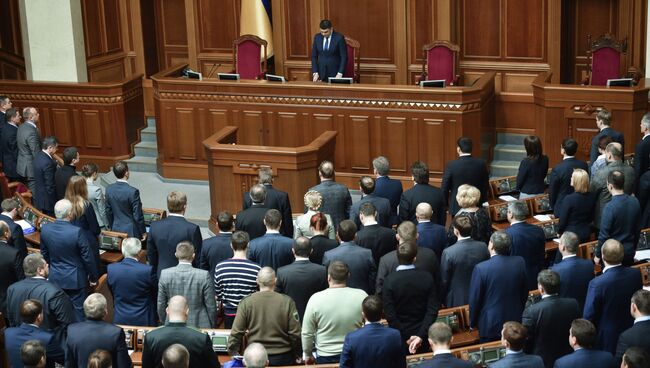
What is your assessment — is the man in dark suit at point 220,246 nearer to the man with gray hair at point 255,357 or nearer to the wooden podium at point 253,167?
the man with gray hair at point 255,357

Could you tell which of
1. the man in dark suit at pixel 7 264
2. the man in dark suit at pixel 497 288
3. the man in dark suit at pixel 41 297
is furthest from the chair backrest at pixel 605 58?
the man in dark suit at pixel 41 297

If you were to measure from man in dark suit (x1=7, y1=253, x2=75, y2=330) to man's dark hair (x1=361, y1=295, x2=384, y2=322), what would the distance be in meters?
2.35

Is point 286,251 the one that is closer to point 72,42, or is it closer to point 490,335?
point 490,335

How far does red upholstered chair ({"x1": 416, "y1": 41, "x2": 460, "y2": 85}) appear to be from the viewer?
1389 cm

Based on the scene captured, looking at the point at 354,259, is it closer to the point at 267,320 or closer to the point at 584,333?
the point at 267,320

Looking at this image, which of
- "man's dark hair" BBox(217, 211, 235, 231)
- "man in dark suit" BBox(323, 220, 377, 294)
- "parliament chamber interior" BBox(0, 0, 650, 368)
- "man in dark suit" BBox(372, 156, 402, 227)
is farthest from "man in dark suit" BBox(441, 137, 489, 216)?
"man's dark hair" BBox(217, 211, 235, 231)

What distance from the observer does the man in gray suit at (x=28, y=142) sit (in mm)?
11781

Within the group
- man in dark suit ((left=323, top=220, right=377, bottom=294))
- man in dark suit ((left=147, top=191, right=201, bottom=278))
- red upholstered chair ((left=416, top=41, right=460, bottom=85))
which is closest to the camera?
man in dark suit ((left=323, top=220, right=377, bottom=294))

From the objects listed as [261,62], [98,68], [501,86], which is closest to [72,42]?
[98,68]

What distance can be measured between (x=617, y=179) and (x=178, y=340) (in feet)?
13.3

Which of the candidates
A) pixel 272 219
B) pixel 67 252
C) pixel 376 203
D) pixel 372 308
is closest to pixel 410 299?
pixel 372 308

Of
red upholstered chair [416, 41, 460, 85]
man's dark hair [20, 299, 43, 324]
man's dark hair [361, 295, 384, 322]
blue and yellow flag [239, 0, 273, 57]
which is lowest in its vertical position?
man's dark hair [20, 299, 43, 324]

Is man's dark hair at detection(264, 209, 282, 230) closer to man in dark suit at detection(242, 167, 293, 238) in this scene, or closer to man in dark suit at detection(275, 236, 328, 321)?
man in dark suit at detection(275, 236, 328, 321)

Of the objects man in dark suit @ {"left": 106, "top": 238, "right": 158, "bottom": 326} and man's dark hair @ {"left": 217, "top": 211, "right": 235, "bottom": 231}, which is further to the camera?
man's dark hair @ {"left": 217, "top": 211, "right": 235, "bottom": 231}
